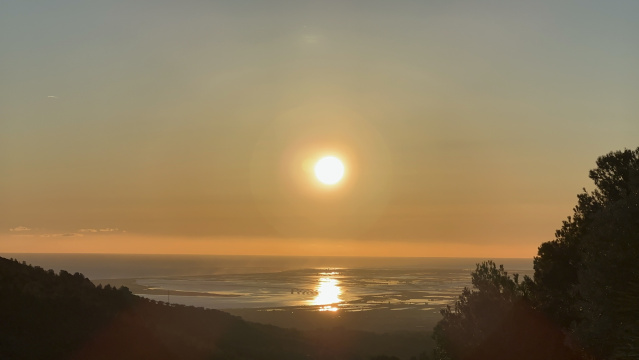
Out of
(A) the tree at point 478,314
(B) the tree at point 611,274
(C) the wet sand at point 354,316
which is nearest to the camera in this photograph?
(B) the tree at point 611,274

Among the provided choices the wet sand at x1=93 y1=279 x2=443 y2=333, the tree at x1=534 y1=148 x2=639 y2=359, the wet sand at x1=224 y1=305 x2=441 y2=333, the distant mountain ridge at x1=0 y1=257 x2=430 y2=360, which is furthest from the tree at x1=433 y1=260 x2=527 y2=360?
the wet sand at x1=224 y1=305 x2=441 y2=333

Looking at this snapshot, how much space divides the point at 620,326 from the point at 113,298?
117 feet

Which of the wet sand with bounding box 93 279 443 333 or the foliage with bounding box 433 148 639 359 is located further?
the wet sand with bounding box 93 279 443 333

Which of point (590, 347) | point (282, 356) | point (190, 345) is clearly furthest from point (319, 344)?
point (590, 347)

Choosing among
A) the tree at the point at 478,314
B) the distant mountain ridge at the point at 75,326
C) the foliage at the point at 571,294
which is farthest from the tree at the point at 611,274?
the distant mountain ridge at the point at 75,326

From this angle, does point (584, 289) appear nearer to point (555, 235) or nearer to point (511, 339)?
point (511, 339)

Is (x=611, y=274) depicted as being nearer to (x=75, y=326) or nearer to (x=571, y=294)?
(x=571, y=294)

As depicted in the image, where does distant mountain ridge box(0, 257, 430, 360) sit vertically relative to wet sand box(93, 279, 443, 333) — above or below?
above

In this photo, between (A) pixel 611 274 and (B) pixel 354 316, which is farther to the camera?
(B) pixel 354 316

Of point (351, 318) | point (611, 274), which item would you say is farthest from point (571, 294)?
point (351, 318)

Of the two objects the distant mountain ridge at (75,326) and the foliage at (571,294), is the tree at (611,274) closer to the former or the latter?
the foliage at (571,294)

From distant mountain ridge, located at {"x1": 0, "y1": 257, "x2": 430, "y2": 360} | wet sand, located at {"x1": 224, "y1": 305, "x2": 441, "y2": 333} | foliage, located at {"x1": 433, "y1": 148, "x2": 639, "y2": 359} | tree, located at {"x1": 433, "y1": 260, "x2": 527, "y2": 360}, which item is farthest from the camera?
wet sand, located at {"x1": 224, "y1": 305, "x2": 441, "y2": 333}

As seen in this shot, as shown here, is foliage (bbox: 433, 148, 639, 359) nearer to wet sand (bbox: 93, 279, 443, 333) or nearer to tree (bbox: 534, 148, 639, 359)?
tree (bbox: 534, 148, 639, 359)

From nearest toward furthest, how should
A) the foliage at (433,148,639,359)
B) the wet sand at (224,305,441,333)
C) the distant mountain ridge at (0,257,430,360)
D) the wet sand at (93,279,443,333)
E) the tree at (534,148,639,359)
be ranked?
the tree at (534,148,639,359), the foliage at (433,148,639,359), the distant mountain ridge at (0,257,430,360), the wet sand at (224,305,441,333), the wet sand at (93,279,443,333)
